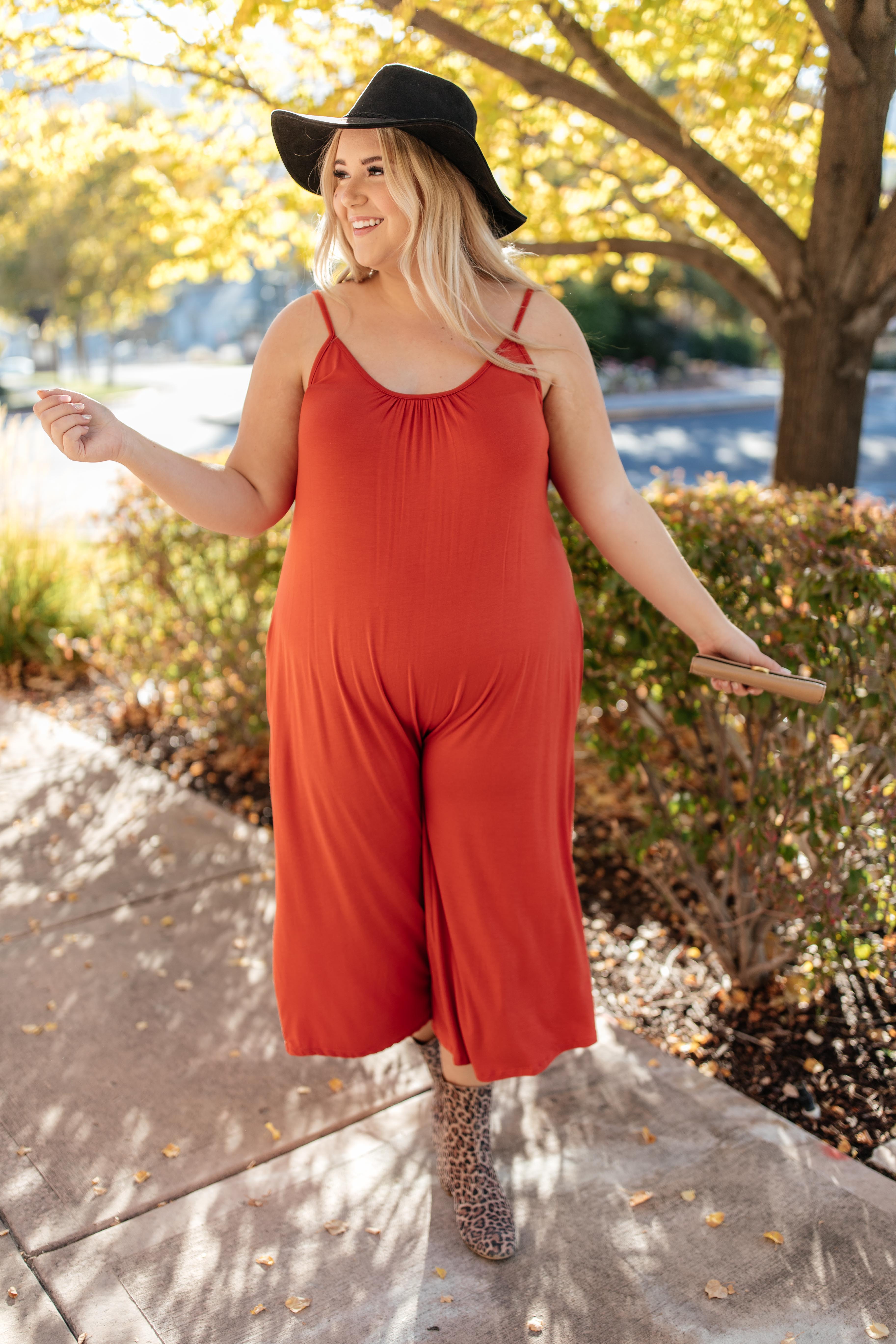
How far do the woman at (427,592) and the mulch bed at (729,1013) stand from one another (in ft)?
2.43

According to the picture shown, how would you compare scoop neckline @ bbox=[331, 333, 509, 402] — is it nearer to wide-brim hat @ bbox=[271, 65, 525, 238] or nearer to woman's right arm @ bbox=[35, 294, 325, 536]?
woman's right arm @ bbox=[35, 294, 325, 536]

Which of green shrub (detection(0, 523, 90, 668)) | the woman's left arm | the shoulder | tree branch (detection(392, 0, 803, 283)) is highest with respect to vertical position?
tree branch (detection(392, 0, 803, 283))

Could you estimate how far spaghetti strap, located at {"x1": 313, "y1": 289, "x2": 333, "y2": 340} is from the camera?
6.95 feet

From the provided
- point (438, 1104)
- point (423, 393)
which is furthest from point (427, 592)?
point (438, 1104)

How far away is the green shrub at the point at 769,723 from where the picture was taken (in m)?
2.62

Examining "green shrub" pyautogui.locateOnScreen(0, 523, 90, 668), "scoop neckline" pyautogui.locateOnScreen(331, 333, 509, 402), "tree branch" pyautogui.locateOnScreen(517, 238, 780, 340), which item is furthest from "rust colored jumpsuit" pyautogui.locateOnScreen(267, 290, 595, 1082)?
"green shrub" pyautogui.locateOnScreen(0, 523, 90, 668)

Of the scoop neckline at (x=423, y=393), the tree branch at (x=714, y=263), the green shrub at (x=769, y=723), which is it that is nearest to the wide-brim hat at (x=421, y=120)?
the scoop neckline at (x=423, y=393)

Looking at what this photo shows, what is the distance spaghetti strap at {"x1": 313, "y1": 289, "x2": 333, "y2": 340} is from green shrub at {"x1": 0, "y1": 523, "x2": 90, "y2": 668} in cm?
430

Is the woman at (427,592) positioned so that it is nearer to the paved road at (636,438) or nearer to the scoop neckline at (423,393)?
the scoop neckline at (423,393)

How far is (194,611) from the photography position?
479cm

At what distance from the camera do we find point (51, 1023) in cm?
289

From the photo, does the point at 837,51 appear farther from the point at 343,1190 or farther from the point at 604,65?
the point at 343,1190

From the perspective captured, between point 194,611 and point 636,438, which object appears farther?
point 636,438

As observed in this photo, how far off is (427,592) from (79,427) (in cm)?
68
